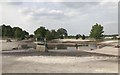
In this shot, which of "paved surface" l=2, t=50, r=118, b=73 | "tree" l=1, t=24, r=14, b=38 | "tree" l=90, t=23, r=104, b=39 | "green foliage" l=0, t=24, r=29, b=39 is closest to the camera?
"paved surface" l=2, t=50, r=118, b=73

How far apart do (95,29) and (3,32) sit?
71.8 m

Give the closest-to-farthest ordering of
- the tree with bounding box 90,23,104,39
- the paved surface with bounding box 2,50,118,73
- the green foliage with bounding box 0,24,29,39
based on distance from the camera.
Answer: the paved surface with bounding box 2,50,118,73 → the tree with bounding box 90,23,104,39 → the green foliage with bounding box 0,24,29,39

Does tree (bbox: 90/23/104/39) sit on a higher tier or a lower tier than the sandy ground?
higher

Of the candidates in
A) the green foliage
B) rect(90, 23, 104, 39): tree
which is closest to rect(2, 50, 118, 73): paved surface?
rect(90, 23, 104, 39): tree

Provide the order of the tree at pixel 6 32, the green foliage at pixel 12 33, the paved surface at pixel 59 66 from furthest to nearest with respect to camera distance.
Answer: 1. the tree at pixel 6 32
2. the green foliage at pixel 12 33
3. the paved surface at pixel 59 66

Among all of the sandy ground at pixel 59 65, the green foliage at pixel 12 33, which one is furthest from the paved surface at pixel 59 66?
the green foliage at pixel 12 33

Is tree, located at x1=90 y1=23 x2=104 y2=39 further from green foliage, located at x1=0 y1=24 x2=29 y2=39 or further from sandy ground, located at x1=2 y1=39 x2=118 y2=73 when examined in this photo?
sandy ground, located at x1=2 y1=39 x2=118 y2=73

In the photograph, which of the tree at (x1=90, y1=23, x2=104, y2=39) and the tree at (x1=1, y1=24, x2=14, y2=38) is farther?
the tree at (x1=1, y1=24, x2=14, y2=38)

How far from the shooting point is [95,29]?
134 m

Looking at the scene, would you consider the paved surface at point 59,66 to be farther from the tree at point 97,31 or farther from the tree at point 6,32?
the tree at point 6,32

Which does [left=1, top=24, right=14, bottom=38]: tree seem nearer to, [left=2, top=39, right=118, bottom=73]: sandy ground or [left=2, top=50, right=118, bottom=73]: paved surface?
[left=2, top=39, right=118, bottom=73]: sandy ground

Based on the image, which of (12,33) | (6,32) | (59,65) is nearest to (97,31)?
(6,32)

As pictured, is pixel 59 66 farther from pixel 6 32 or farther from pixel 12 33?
pixel 12 33

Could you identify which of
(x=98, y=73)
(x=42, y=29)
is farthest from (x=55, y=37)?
(x=98, y=73)
